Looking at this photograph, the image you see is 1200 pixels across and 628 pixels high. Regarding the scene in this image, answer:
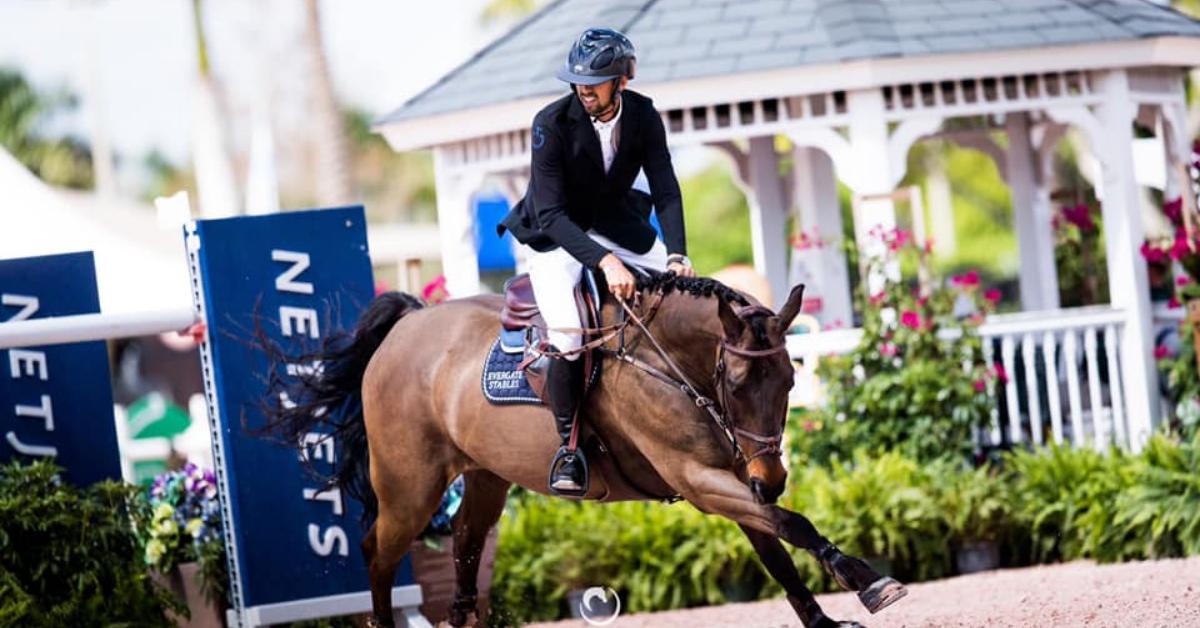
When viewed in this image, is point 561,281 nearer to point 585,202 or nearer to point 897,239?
point 585,202

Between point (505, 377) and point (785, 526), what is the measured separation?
5.56ft

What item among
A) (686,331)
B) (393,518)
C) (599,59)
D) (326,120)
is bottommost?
(393,518)

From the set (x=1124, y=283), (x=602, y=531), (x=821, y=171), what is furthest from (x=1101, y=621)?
(x=821, y=171)

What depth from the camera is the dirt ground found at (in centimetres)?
797

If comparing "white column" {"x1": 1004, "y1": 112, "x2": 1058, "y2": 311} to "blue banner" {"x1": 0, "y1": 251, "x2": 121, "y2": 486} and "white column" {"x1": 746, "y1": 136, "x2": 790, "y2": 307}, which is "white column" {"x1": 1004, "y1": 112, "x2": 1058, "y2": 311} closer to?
"white column" {"x1": 746, "y1": 136, "x2": 790, "y2": 307}

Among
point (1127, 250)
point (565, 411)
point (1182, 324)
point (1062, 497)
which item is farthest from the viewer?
point (1127, 250)

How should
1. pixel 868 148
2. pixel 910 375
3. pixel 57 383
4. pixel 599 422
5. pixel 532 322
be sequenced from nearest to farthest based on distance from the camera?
pixel 599 422 < pixel 532 322 < pixel 57 383 < pixel 910 375 < pixel 868 148

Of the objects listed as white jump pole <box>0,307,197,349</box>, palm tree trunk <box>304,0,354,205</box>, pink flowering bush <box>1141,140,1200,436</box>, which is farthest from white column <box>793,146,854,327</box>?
palm tree trunk <box>304,0,354,205</box>

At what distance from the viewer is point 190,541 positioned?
938 centimetres

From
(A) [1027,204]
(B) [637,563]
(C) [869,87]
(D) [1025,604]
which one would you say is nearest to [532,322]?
(D) [1025,604]

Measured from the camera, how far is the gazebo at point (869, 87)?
12992mm

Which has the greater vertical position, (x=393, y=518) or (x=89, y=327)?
(x=89, y=327)

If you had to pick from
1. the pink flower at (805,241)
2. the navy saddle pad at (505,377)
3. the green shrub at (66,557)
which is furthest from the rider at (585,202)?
the pink flower at (805,241)

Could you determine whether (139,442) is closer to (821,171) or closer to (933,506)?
(821,171)
